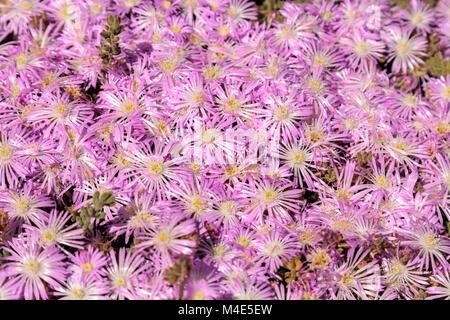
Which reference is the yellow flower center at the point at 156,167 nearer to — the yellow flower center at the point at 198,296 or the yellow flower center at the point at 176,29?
the yellow flower center at the point at 198,296

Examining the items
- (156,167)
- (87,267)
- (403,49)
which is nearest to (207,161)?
(156,167)

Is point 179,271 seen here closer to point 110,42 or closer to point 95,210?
point 95,210

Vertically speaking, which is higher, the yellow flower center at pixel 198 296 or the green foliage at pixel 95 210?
the green foliage at pixel 95 210

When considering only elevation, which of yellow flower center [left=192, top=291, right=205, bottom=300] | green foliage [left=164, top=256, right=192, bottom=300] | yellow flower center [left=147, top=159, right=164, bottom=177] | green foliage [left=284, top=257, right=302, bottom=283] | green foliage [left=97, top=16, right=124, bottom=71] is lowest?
yellow flower center [left=192, top=291, right=205, bottom=300]

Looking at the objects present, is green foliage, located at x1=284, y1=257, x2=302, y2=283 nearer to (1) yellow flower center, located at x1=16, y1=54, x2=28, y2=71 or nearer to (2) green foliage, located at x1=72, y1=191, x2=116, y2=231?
(2) green foliage, located at x1=72, y1=191, x2=116, y2=231

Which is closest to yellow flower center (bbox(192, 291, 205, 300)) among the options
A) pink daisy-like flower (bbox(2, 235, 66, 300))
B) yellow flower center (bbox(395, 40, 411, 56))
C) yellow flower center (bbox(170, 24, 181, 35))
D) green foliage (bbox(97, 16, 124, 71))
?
pink daisy-like flower (bbox(2, 235, 66, 300))

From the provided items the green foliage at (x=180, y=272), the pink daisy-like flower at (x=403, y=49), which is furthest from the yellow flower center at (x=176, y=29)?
the green foliage at (x=180, y=272)
